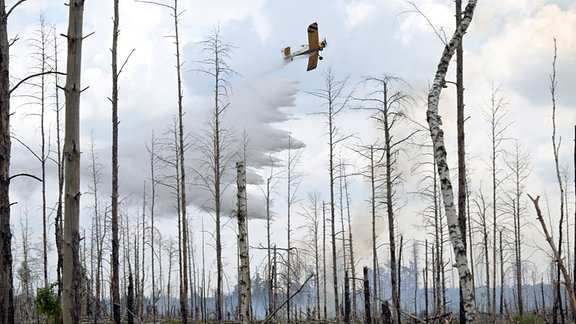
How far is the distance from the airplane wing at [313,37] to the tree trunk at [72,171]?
29490mm

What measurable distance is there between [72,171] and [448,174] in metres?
5.67

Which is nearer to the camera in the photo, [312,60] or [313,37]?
[312,60]

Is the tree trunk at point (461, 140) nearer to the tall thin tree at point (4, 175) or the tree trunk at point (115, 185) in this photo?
the tall thin tree at point (4, 175)

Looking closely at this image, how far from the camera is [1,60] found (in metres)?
7.27

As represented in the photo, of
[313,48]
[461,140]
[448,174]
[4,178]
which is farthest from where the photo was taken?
[313,48]

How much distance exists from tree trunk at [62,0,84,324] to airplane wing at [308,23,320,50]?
29490mm

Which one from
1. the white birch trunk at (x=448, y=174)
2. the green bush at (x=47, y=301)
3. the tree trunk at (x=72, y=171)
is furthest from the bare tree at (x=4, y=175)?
the green bush at (x=47, y=301)

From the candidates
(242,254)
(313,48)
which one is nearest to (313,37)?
(313,48)

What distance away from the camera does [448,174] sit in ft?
28.9

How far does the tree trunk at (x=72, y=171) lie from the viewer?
513 centimetres

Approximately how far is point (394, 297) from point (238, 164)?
1130cm

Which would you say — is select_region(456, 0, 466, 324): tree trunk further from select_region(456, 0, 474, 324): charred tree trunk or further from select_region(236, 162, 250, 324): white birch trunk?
select_region(236, 162, 250, 324): white birch trunk

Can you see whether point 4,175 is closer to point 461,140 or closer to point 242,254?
point 242,254

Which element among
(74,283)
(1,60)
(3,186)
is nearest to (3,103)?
(1,60)
